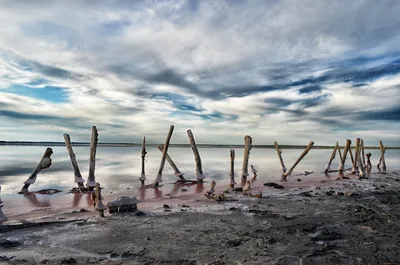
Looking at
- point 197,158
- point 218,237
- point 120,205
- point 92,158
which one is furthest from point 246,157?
point 218,237

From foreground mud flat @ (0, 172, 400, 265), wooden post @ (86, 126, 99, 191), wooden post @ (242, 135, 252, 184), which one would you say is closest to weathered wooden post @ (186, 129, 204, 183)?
wooden post @ (242, 135, 252, 184)

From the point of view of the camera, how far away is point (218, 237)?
733cm

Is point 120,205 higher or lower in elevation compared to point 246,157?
lower

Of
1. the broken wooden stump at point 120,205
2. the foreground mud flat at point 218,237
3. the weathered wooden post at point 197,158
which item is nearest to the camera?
the foreground mud flat at point 218,237

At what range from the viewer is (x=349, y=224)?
8.45 meters

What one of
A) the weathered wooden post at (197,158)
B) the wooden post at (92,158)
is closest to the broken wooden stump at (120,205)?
the wooden post at (92,158)

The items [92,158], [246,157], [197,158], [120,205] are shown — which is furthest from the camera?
[246,157]

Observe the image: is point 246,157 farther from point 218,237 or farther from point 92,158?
point 218,237

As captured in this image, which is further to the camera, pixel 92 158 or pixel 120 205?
pixel 92 158

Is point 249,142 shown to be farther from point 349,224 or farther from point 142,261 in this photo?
point 142,261

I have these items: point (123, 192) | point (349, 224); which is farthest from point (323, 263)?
point (123, 192)

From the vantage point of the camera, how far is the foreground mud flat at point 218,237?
5.98 m

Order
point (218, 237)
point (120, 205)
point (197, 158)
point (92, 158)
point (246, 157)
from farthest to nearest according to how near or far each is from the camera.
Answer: point (246, 157)
point (197, 158)
point (92, 158)
point (120, 205)
point (218, 237)

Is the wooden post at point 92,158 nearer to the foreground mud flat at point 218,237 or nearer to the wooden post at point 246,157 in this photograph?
the foreground mud flat at point 218,237
